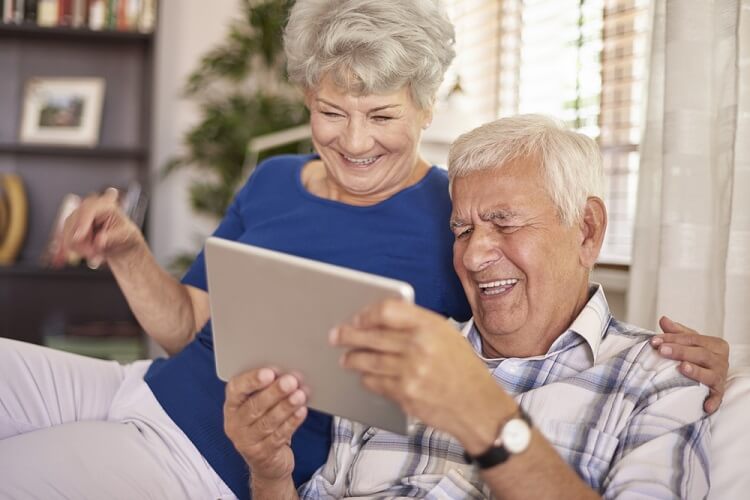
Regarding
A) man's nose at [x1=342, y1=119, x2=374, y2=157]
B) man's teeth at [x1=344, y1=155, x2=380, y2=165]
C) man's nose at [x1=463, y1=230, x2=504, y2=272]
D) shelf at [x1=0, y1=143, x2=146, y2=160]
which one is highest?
shelf at [x1=0, y1=143, x2=146, y2=160]

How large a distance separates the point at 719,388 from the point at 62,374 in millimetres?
1160

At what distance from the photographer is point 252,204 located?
1883 mm

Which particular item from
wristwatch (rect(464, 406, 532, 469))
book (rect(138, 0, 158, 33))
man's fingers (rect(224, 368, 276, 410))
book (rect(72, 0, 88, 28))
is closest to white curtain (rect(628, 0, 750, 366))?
wristwatch (rect(464, 406, 532, 469))

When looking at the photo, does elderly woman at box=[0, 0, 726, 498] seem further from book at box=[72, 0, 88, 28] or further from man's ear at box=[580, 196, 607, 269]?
book at box=[72, 0, 88, 28]

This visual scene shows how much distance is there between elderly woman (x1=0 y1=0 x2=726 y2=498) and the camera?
62.1 inches

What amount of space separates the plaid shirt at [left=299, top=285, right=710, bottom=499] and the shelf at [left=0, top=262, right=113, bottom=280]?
305 cm

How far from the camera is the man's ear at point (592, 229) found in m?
1.39

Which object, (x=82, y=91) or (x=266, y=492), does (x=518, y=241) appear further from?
(x=82, y=91)

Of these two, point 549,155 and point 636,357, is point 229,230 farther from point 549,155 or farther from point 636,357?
point 636,357

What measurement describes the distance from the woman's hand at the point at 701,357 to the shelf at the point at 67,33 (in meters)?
3.59

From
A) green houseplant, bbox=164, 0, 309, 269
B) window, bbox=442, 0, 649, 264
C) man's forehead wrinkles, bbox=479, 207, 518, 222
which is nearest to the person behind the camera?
man's forehead wrinkles, bbox=479, 207, 518, 222

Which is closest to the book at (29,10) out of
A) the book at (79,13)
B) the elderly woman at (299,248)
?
the book at (79,13)

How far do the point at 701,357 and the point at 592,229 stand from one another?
0.93 feet

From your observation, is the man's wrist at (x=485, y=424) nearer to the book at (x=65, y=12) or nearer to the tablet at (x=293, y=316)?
the tablet at (x=293, y=316)
